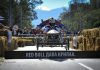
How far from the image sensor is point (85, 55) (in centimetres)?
1736

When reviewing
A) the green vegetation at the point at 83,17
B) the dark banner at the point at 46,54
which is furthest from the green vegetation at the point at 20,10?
the dark banner at the point at 46,54

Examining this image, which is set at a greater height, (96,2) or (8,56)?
(96,2)

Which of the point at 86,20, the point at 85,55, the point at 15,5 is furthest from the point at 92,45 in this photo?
the point at 86,20

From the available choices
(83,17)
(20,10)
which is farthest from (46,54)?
(83,17)

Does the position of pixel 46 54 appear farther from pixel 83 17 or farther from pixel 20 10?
pixel 83 17

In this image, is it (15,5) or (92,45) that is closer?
(92,45)

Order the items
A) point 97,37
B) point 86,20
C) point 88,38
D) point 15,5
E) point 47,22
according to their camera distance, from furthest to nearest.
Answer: point 86,20 < point 15,5 < point 47,22 < point 88,38 < point 97,37

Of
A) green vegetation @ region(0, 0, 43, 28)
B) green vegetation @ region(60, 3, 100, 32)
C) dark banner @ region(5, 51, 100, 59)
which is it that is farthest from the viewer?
green vegetation @ region(60, 3, 100, 32)

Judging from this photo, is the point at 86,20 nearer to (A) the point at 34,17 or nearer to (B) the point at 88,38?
(A) the point at 34,17

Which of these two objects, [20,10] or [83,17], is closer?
[20,10]

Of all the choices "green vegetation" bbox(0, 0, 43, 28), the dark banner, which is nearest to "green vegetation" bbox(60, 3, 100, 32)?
"green vegetation" bbox(0, 0, 43, 28)

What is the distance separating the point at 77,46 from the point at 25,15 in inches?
2188

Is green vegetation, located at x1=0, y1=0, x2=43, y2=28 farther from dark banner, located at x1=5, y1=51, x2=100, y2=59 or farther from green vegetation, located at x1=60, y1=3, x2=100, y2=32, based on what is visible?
dark banner, located at x1=5, y1=51, x2=100, y2=59

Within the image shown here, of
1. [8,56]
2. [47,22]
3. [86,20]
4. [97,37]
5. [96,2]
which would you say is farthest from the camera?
[96,2]
